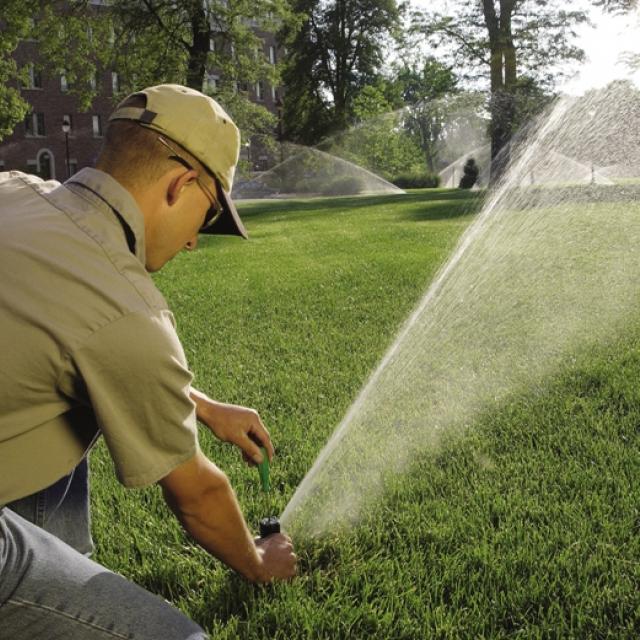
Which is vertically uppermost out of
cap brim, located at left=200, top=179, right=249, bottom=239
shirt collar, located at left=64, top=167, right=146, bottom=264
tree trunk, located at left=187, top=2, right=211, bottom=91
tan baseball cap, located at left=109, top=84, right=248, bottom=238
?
tree trunk, located at left=187, top=2, right=211, bottom=91

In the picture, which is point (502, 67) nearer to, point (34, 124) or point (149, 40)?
point (149, 40)

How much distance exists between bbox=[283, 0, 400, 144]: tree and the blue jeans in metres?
46.7

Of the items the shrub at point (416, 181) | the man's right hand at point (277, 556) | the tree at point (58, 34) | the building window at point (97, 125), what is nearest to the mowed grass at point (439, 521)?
the man's right hand at point (277, 556)

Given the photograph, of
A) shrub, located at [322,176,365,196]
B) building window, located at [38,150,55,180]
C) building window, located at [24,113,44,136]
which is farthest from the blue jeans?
building window, located at [24,113,44,136]

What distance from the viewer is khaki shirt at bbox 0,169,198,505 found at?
149cm

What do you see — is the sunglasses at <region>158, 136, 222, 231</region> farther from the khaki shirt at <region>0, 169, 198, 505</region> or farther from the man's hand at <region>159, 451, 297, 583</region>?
the man's hand at <region>159, 451, 297, 583</region>

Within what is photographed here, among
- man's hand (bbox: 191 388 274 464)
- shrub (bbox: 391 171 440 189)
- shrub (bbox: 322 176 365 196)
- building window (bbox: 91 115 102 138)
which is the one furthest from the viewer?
building window (bbox: 91 115 102 138)

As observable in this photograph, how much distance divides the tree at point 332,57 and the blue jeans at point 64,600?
153ft

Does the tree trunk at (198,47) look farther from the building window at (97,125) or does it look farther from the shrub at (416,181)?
the building window at (97,125)

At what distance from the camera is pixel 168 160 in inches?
70.1

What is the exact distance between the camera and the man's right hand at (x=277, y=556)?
7.63ft

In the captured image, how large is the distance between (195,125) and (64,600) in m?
1.13

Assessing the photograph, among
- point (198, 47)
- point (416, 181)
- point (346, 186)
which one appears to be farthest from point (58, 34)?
point (416, 181)

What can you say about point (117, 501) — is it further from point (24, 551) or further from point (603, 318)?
point (603, 318)
